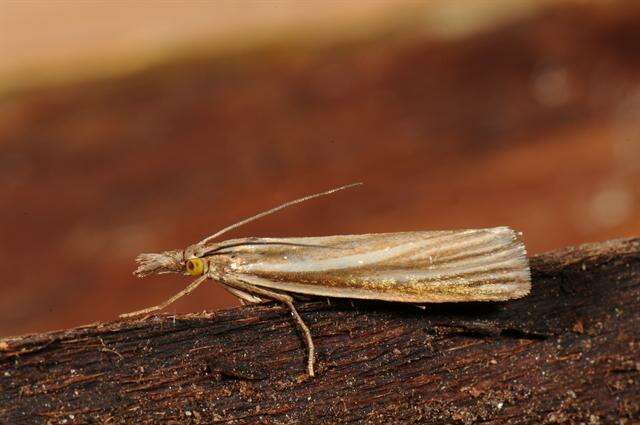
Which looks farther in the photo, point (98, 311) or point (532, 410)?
point (98, 311)

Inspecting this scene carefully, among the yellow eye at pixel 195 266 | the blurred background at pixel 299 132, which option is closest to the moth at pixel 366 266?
the yellow eye at pixel 195 266

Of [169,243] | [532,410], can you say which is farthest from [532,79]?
[532,410]

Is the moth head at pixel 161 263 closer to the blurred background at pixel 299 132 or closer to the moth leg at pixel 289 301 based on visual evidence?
the moth leg at pixel 289 301

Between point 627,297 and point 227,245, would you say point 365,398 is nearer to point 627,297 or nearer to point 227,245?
point 227,245

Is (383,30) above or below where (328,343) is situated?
above

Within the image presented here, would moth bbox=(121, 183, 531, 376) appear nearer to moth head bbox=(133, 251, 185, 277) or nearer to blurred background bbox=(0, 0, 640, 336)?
moth head bbox=(133, 251, 185, 277)

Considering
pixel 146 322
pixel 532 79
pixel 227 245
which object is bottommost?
pixel 146 322
